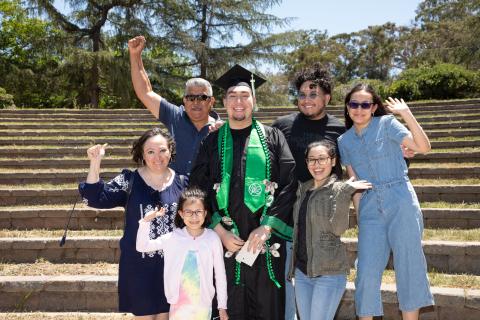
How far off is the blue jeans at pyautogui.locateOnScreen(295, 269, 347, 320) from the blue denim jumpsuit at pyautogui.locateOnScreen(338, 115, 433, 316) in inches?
8.3

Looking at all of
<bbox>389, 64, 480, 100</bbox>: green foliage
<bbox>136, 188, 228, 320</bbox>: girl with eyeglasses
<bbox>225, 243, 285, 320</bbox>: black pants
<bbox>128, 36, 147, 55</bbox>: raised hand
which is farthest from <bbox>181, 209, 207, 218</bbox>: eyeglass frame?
<bbox>389, 64, 480, 100</bbox>: green foliage

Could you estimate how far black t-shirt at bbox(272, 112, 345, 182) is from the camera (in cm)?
360

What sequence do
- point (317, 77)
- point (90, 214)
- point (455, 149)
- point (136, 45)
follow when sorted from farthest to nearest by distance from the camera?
point (455, 149) < point (90, 214) < point (136, 45) < point (317, 77)

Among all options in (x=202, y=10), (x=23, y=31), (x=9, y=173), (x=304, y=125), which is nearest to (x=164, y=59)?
(x=202, y=10)

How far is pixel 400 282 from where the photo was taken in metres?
3.21

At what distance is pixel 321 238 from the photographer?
3.16 metres

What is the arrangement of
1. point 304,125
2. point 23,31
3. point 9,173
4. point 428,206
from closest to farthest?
1. point 304,125
2. point 428,206
3. point 9,173
4. point 23,31

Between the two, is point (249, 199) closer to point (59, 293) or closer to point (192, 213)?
point (192, 213)

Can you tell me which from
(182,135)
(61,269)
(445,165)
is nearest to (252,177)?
(182,135)

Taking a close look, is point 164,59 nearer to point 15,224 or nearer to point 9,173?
point 9,173

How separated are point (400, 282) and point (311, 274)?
64 centimetres

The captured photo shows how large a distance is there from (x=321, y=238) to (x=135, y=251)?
49.4 inches

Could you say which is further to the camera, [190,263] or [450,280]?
[450,280]

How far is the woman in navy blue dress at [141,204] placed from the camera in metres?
3.18
